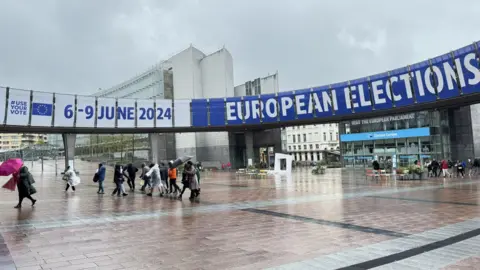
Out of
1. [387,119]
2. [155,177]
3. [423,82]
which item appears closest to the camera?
[155,177]

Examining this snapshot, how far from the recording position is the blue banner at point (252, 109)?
1656 inches

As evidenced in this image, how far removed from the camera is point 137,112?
39594 millimetres

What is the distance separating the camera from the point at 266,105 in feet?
137

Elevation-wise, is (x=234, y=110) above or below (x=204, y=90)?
below

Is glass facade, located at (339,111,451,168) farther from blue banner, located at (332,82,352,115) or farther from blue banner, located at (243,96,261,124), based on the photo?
blue banner, located at (243,96,261,124)

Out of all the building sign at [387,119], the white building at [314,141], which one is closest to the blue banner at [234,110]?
the building sign at [387,119]

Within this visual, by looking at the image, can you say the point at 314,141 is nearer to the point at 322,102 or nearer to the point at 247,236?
the point at 322,102

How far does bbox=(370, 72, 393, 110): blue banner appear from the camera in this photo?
33938 millimetres

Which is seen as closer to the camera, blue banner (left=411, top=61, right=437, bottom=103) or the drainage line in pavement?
the drainage line in pavement

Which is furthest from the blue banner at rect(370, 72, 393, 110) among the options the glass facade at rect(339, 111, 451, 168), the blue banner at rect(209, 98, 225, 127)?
the blue banner at rect(209, 98, 225, 127)

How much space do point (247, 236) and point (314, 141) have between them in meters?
85.3

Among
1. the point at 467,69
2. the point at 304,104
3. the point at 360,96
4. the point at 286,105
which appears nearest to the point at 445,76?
the point at 467,69

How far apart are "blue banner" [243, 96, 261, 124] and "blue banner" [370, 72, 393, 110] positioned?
42.5 ft

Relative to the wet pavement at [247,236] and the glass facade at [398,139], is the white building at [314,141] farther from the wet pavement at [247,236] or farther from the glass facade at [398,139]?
the wet pavement at [247,236]
